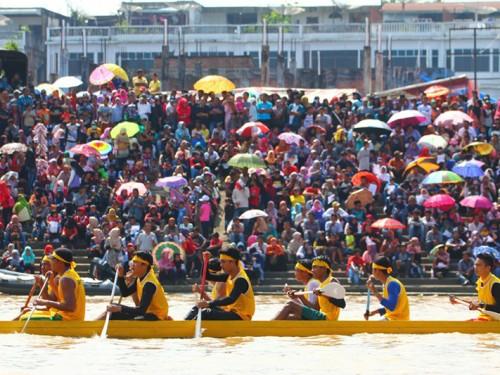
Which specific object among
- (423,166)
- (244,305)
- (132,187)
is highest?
(423,166)

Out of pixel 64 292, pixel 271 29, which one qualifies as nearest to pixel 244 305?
pixel 64 292

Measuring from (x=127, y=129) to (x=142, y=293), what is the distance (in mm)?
16545

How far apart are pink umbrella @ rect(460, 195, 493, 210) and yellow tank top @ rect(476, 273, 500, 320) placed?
474 inches

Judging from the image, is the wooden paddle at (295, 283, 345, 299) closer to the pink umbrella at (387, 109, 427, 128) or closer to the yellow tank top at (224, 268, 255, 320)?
the yellow tank top at (224, 268, 255, 320)

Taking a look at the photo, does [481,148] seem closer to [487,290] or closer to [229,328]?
[487,290]

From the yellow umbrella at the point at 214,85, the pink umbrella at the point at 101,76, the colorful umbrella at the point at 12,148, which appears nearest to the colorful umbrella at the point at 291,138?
the colorful umbrella at the point at 12,148

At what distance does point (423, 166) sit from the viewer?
112ft

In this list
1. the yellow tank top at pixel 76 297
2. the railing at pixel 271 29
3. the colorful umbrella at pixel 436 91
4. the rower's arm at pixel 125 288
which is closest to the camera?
the yellow tank top at pixel 76 297

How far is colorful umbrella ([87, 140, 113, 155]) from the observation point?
35188 mm

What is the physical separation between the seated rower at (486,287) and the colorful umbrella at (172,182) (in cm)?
1389

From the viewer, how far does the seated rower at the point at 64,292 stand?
65.0ft

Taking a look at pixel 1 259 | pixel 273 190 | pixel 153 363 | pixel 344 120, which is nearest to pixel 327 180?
pixel 273 190

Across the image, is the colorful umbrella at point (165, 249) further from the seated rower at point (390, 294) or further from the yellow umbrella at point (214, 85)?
the yellow umbrella at point (214, 85)

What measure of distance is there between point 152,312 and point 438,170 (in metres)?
15.5
